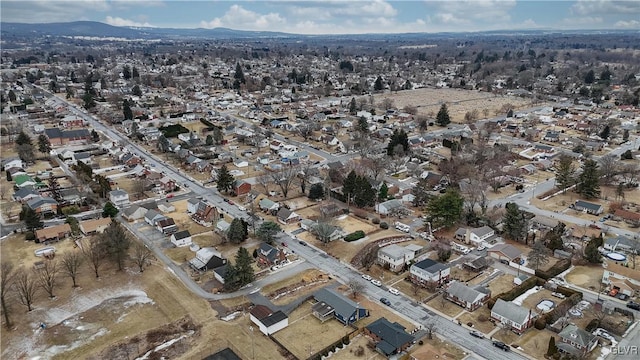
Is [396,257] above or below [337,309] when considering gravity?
above

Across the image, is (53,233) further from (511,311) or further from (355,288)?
(511,311)

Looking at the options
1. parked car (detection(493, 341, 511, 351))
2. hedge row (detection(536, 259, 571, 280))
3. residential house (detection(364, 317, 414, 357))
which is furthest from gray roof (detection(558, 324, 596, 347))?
residential house (detection(364, 317, 414, 357))

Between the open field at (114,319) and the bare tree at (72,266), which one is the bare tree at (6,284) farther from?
the bare tree at (72,266)

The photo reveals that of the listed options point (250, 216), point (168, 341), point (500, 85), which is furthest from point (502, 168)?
point (500, 85)

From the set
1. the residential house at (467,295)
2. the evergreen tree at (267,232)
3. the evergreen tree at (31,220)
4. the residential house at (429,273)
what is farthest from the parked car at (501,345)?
the evergreen tree at (31,220)

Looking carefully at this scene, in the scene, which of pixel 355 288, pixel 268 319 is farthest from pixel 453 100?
pixel 268 319
